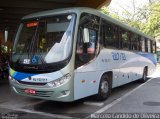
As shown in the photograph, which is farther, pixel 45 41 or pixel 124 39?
pixel 124 39

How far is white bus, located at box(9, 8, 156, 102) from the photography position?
6.86 m

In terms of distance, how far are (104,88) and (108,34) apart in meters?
1.91

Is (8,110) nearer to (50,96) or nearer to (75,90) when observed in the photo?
(50,96)

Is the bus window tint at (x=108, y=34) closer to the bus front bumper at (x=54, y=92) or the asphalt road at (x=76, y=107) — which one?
the asphalt road at (x=76, y=107)

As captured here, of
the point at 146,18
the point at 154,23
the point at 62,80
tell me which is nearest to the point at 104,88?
the point at 62,80

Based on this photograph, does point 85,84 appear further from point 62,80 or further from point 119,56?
point 119,56

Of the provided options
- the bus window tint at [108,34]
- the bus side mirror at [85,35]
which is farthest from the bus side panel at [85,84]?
the bus window tint at [108,34]

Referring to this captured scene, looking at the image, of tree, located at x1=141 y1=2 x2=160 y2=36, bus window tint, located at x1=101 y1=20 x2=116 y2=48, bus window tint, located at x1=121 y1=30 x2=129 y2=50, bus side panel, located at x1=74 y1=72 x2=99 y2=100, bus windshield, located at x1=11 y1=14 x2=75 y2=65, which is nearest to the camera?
bus windshield, located at x1=11 y1=14 x2=75 y2=65

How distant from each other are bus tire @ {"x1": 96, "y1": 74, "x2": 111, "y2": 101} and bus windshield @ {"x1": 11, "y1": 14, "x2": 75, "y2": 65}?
223cm

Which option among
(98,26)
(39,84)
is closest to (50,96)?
(39,84)

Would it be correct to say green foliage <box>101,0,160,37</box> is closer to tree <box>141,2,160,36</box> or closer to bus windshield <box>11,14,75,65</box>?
tree <box>141,2,160,36</box>

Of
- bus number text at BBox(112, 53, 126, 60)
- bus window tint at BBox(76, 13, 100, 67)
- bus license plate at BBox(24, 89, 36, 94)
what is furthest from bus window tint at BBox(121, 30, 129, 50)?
bus license plate at BBox(24, 89, 36, 94)

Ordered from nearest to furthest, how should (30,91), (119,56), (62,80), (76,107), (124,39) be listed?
1. (62,80)
2. (30,91)
3. (76,107)
4. (119,56)
5. (124,39)

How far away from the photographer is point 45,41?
7.30 metres
